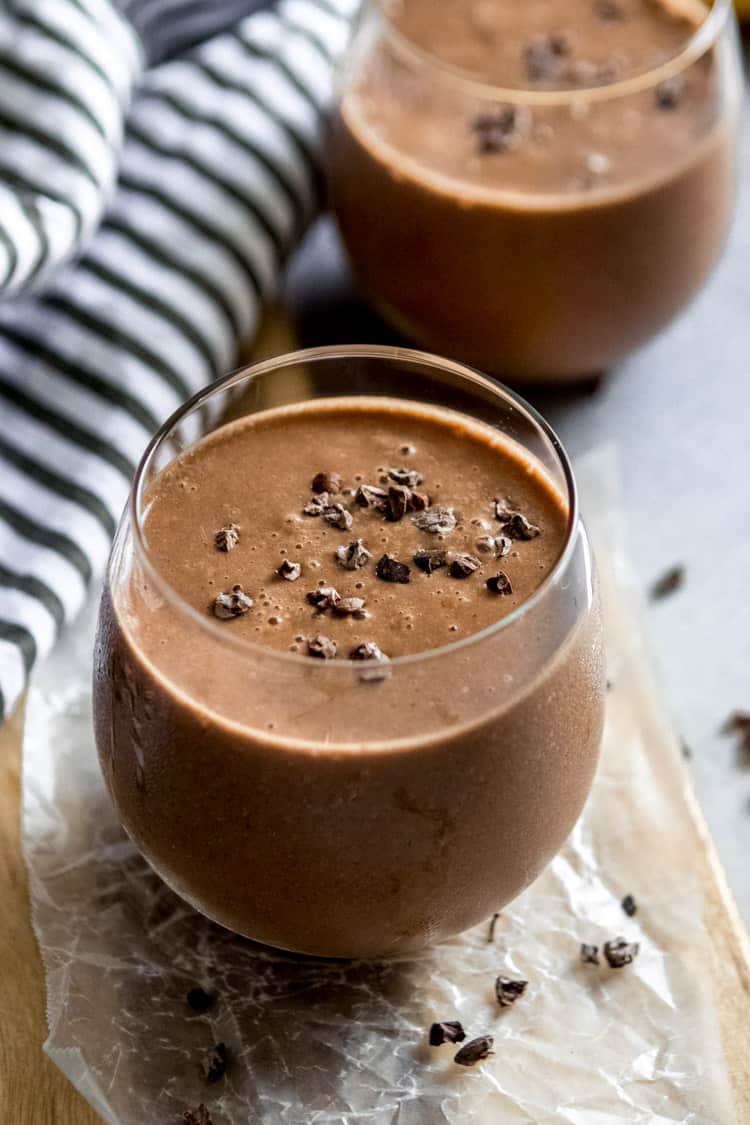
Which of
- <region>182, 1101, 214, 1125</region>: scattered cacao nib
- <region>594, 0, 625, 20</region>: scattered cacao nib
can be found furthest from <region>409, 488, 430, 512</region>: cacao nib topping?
<region>594, 0, 625, 20</region>: scattered cacao nib

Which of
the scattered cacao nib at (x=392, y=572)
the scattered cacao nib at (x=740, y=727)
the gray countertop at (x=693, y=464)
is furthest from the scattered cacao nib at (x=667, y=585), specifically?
the scattered cacao nib at (x=392, y=572)

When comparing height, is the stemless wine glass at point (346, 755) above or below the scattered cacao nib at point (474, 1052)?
above

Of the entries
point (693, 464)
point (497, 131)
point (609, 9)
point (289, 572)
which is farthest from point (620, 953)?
point (609, 9)

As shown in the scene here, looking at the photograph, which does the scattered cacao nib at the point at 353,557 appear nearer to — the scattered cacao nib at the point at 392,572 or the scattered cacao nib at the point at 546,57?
the scattered cacao nib at the point at 392,572

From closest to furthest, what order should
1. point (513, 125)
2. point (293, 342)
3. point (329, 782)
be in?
1. point (329, 782)
2. point (513, 125)
3. point (293, 342)

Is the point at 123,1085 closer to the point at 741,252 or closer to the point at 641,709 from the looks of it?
the point at 641,709

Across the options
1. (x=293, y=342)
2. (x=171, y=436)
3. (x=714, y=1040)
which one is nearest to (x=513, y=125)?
(x=293, y=342)

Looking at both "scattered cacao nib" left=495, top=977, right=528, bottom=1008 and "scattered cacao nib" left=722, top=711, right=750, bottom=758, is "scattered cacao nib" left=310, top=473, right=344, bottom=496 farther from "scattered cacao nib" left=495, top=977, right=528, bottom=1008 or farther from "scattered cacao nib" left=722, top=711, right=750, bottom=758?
"scattered cacao nib" left=722, top=711, right=750, bottom=758
